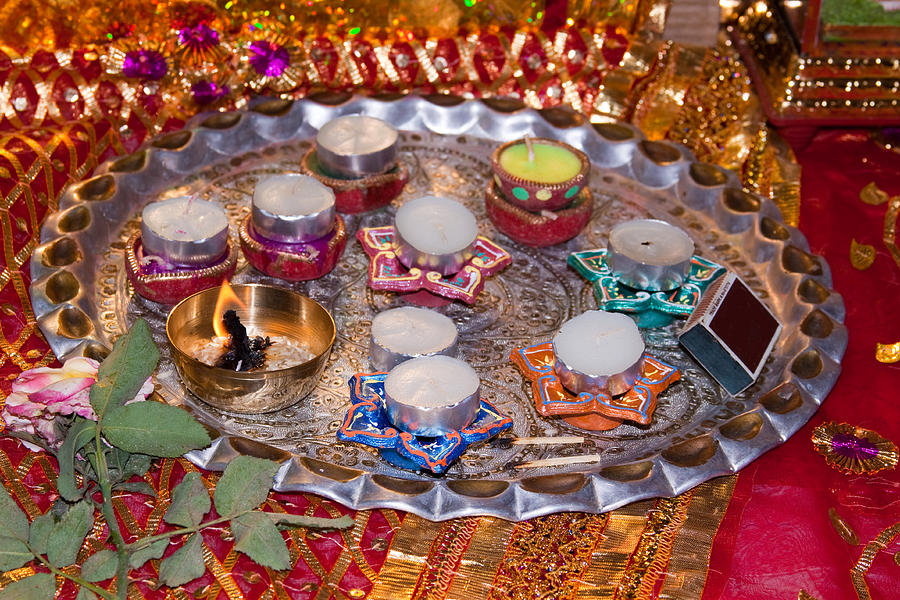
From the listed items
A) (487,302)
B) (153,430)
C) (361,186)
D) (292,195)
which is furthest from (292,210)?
(153,430)

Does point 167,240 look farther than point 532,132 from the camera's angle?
No

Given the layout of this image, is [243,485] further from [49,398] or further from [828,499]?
[828,499]

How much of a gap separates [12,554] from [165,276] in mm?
344

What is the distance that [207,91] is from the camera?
1473 mm

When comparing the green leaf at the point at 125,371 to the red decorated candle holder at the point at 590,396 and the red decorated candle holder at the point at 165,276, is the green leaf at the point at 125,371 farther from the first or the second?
the red decorated candle holder at the point at 590,396

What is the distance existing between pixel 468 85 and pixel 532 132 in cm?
18

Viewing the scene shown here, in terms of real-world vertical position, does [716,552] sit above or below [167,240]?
below

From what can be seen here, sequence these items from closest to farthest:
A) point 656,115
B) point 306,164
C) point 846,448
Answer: point 846,448 → point 306,164 → point 656,115

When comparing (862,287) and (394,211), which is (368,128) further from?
(862,287)

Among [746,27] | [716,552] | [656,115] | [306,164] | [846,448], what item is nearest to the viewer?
[716,552]

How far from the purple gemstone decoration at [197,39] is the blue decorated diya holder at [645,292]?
64 centimetres

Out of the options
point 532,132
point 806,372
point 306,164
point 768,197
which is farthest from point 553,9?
point 806,372

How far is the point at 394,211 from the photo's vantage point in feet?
4.32

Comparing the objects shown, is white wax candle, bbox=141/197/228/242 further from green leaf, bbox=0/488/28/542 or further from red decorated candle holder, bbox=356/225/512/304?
green leaf, bbox=0/488/28/542
